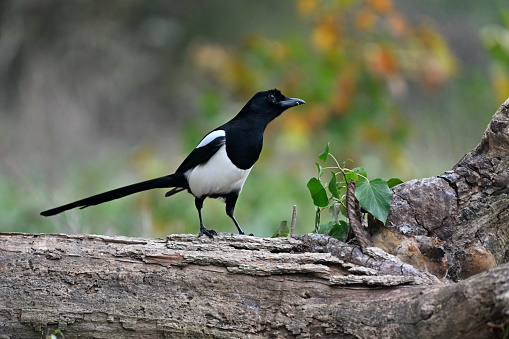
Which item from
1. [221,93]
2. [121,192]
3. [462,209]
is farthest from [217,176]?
[221,93]

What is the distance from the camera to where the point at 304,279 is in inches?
92.4

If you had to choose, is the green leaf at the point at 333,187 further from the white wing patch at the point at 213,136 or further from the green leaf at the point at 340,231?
the white wing patch at the point at 213,136

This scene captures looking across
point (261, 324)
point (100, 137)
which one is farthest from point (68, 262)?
point (100, 137)

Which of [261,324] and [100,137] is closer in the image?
[261,324]

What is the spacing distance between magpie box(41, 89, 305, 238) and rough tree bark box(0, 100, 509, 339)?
0.83m

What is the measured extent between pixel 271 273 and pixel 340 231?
1.55ft

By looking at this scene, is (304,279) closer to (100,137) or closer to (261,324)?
(261,324)

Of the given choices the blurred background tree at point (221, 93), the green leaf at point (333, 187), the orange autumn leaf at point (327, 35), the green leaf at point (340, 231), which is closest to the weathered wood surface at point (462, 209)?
the green leaf at point (340, 231)

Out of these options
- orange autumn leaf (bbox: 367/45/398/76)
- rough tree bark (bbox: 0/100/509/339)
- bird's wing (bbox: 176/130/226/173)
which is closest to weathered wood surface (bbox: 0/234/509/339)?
rough tree bark (bbox: 0/100/509/339)

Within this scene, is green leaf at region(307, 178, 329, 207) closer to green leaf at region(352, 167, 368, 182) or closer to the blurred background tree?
green leaf at region(352, 167, 368, 182)

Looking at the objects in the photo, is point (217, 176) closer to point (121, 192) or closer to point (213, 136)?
point (213, 136)

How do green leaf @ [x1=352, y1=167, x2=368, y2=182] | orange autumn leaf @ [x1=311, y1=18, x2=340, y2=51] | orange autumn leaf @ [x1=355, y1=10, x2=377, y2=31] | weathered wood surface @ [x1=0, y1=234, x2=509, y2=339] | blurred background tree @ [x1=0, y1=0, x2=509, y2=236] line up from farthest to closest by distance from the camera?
orange autumn leaf @ [x1=311, y1=18, x2=340, y2=51] → orange autumn leaf @ [x1=355, y1=10, x2=377, y2=31] → blurred background tree @ [x1=0, y1=0, x2=509, y2=236] → green leaf @ [x1=352, y1=167, x2=368, y2=182] → weathered wood surface @ [x1=0, y1=234, x2=509, y2=339]

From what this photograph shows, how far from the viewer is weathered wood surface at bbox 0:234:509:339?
7.38 feet

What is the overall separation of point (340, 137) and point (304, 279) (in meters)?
4.41
